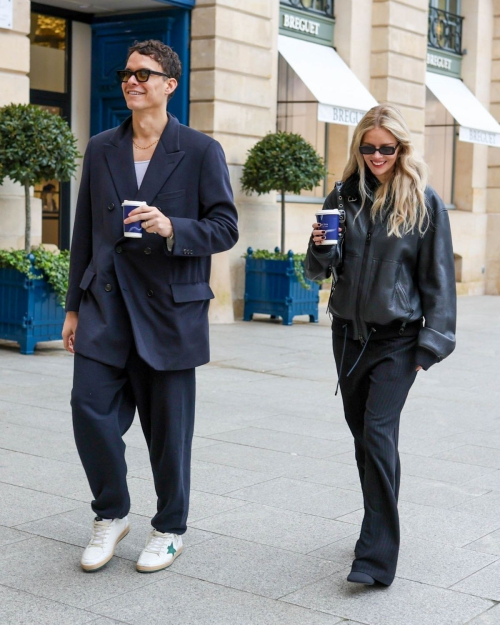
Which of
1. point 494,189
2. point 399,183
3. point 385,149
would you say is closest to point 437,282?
point 399,183

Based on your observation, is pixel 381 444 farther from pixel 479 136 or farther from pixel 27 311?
pixel 479 136

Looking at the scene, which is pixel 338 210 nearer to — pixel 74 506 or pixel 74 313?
pixel 74 313

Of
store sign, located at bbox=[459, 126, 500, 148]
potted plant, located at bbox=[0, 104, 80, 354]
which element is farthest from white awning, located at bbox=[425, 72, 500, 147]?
potted plant, located at bbox=[0, 104, 80, 354]

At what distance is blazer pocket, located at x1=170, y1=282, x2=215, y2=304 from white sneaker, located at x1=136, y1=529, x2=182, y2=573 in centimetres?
96

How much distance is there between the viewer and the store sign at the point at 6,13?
35.3 feet

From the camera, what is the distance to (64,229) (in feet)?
46.5

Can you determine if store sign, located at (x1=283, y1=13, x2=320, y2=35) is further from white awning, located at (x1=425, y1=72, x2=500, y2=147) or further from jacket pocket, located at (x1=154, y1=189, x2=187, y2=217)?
jacket pocket, located at (x1=154, y1=189, x2=187, y2=217)

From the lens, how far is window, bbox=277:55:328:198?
15656 mm

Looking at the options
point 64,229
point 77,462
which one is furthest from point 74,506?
point 64,229

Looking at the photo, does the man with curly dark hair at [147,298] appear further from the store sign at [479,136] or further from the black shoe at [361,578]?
the store sign at [479,136]

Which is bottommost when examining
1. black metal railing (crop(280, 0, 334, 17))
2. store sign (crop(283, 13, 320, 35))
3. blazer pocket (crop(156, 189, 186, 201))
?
blazer pocket (crop(156, 189, 186, 201))

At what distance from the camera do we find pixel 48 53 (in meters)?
13.9

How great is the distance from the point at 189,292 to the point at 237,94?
32.6ft

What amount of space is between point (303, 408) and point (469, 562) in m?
3.56
